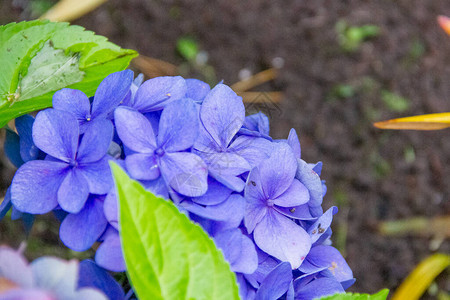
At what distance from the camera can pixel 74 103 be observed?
528 mm

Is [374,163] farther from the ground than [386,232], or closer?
farther from the ground

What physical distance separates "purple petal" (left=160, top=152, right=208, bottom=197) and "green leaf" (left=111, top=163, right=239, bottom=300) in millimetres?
71

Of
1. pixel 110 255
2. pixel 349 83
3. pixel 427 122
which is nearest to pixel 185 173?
pixel 110 255

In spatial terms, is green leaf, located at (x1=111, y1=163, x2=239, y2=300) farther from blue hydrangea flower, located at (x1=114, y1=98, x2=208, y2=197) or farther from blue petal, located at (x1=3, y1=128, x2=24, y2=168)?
blue petal, located at (x1=3, y1=128, x2=24, y2=168)

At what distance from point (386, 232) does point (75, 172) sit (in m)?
1.26

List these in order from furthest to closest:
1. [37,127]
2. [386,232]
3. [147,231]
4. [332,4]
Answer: [332,4] < [386,232] < [37,127] < [147,231]

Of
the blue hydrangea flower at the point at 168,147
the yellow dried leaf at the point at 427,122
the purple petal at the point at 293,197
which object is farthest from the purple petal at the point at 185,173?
the yellow dried leaf at the point at 427,122

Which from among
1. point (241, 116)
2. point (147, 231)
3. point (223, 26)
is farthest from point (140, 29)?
point (147, 231)

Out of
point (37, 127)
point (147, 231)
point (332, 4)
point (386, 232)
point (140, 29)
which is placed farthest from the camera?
point (332, 4)

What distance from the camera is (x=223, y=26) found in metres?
1.70

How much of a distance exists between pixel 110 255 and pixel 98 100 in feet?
0.58

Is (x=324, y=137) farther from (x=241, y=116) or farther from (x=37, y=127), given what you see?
(x=37, y=127)

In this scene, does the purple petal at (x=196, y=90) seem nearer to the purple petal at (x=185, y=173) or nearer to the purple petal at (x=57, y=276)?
the purple petal at (x=185, y=173)

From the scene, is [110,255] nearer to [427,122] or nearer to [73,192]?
[73,192]
